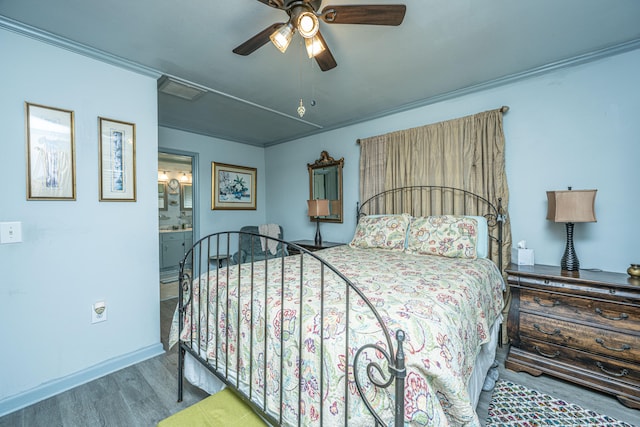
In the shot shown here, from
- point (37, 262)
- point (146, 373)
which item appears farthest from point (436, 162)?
point (37, 262)

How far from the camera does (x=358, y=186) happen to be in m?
3.62

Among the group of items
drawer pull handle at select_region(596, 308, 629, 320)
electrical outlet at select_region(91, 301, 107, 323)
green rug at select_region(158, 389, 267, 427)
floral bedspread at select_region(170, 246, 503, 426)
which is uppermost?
floral bedspread at select_region(170, 246, 503, 426)

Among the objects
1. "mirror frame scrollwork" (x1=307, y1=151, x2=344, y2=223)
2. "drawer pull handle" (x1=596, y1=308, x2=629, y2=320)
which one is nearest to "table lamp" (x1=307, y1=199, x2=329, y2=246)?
"mirror frame scrollwork" (x1=307, y1=151, x2=344, y2=223)

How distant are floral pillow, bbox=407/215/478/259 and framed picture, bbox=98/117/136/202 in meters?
2.52

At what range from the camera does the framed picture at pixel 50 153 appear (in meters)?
1.81

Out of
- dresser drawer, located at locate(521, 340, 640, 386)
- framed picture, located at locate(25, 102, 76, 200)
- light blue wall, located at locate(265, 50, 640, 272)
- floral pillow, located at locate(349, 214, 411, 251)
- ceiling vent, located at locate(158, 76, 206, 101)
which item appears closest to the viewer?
dresser drawer, located at locate(521, 340, 640, 386)

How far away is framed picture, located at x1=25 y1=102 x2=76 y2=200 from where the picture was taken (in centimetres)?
181

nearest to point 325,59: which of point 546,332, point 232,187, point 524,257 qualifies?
point 524,257

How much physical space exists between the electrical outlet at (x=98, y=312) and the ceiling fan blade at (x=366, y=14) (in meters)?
2.52

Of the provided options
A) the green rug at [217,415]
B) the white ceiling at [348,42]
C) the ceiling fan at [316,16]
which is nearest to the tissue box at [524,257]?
the white ceiling at [348,42]

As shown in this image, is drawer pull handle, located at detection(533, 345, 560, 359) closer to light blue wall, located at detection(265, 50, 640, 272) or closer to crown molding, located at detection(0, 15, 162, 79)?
light blue wall, located at detection(265, 50, 640, 272)

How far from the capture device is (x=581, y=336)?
6.05 feet

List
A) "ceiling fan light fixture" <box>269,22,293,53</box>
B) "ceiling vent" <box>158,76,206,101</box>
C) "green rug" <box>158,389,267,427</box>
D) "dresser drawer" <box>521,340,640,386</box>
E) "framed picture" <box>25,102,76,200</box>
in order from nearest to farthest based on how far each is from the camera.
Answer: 1. "green rug" <box>158,389,267,427</box>
2. "ceiling fan light fixture" <box>269,22,293,53</box>
3. "dresser drawer" <box>521,340,640,386</box>
4. "framed picture" <box>25,102,76,200</box>
5. "ceiling vent" <box>158,76,206,101</box>

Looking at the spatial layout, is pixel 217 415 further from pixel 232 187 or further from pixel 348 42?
pixel 232 187
